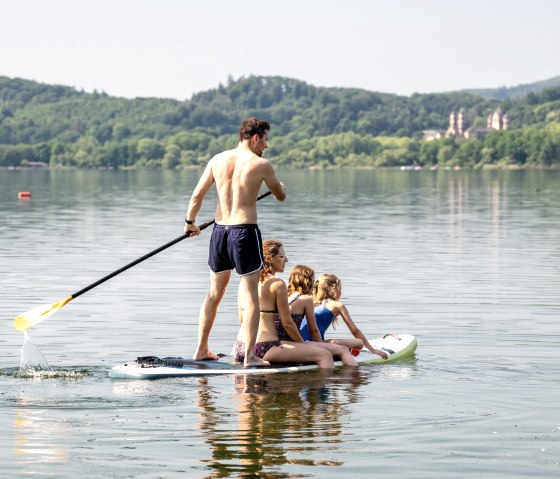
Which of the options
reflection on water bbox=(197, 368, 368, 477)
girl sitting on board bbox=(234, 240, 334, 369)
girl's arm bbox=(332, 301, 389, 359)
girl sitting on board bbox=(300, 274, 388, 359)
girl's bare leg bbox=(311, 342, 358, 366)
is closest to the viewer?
reflection on water bbox=(197, 368, 368, 477)

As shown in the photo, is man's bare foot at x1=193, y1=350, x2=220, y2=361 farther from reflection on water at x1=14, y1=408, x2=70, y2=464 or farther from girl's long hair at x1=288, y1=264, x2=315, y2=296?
reflection on water at x1=14, y1=408, x2=70, y2=464

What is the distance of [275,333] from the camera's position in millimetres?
13867

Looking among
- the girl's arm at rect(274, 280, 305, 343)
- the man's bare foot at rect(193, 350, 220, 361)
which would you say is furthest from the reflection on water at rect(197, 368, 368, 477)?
the man's bare foot at rect(193, 350, 220, 361)

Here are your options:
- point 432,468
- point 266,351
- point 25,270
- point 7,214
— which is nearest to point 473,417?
point 432,468

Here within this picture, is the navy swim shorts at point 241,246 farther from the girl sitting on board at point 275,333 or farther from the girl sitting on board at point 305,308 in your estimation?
the girl sitting on board at point 305,308

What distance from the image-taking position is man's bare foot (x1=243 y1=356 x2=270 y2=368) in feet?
44.5

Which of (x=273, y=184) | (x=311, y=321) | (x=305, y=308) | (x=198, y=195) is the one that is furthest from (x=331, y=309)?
(x=198, y=195)

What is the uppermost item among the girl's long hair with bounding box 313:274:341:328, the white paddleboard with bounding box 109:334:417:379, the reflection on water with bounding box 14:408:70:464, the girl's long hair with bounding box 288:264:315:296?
the girl's long hair with bounding box 288:264:315:296

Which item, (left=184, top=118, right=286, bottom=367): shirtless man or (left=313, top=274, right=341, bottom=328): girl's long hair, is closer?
(left=184, top=118, right=286, bottom=367): shirtless man

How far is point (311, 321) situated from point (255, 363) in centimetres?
81

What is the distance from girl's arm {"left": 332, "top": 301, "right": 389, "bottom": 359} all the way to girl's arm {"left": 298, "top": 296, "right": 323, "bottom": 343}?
319 millimetres

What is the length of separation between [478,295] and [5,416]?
39.0ft

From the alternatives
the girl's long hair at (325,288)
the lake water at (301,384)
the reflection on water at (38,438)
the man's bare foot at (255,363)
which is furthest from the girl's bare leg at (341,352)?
the reflection on water at (38,438)

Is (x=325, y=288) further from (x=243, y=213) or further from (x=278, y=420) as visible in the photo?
(x=278, y=420)
